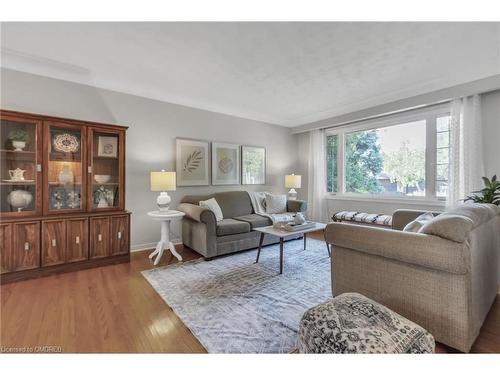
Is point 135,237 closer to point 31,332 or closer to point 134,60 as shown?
point 31,332

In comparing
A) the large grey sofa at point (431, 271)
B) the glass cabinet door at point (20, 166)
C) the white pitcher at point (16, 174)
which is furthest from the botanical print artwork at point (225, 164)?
the large grey sofa at point (431, 271)

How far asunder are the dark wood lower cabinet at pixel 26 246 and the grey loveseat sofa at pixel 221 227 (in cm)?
170

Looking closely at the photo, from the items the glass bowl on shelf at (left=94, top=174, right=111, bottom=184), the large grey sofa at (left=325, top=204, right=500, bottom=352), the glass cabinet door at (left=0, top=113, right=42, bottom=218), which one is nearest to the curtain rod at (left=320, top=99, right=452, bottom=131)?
the large grey sofa at (left=325, top=204, right=500, bottom=352)

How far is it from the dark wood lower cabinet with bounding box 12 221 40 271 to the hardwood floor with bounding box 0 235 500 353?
190 millimetres

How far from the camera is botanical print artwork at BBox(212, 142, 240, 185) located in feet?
14.5

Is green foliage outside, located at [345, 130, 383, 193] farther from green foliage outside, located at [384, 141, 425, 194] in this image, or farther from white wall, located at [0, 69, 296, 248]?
white wall, located at [0, 69, 296, 248]

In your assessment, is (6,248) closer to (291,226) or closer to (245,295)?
(245,295)

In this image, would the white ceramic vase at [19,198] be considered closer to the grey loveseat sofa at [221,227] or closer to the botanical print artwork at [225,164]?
the grey loveseat sofa at [221,227]

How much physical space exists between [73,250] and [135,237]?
91 cm

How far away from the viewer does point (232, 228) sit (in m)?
3.36

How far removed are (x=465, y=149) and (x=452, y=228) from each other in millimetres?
2585

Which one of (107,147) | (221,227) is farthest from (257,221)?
(107,147)

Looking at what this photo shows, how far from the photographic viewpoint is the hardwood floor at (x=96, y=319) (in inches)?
60.7
